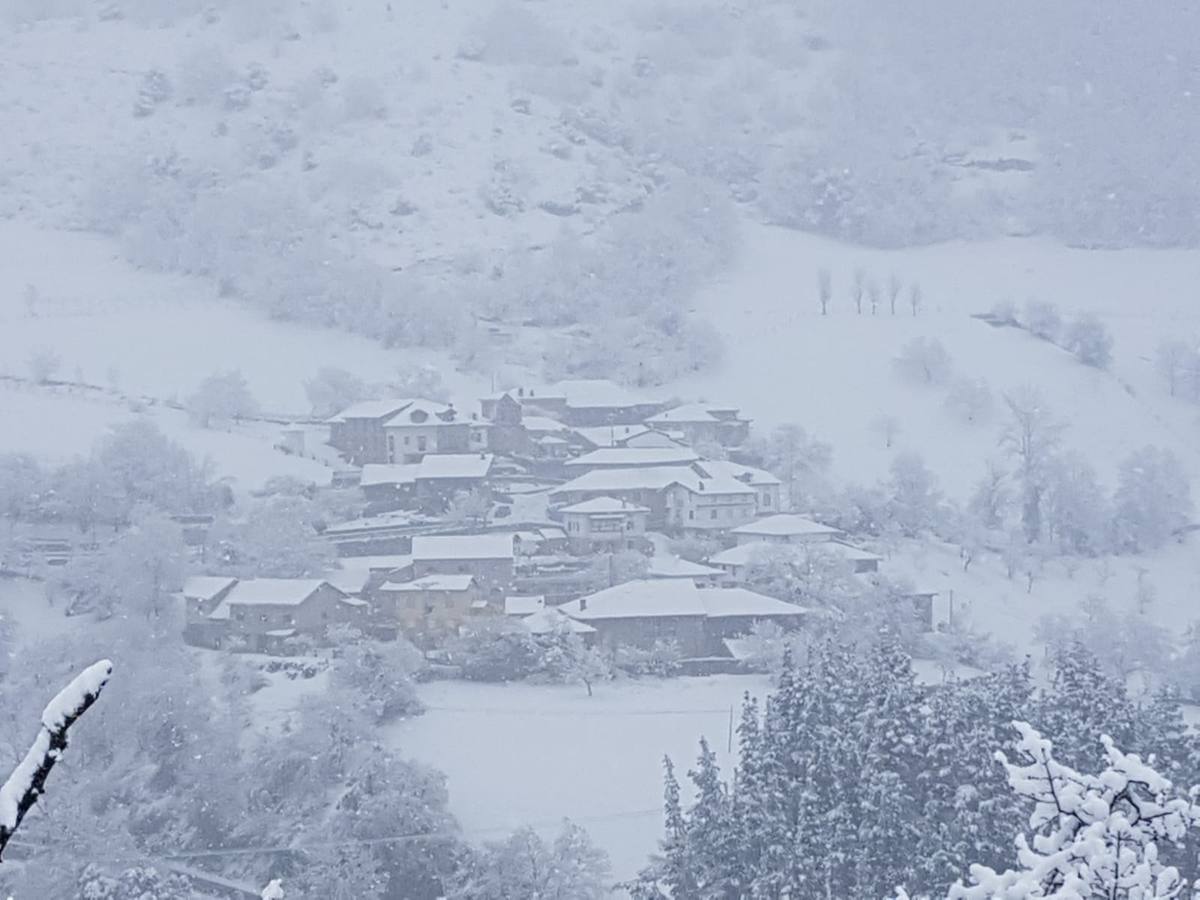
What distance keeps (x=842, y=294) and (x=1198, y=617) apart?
22349 millimetres

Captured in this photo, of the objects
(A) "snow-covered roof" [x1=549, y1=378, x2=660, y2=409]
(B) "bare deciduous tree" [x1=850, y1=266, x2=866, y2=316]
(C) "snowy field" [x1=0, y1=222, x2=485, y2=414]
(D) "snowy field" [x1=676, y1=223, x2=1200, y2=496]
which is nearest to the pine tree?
(D) "snowy field" [x1=676, y1=223, x2=1200, y2=496]

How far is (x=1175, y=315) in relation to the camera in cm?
4594

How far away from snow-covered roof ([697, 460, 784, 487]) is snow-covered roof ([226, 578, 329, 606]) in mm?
10321

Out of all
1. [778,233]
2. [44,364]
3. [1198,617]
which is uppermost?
[778,233]

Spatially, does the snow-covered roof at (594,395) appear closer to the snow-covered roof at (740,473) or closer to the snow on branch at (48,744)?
the snow-covered roof at (740,473)

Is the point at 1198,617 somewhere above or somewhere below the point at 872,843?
below

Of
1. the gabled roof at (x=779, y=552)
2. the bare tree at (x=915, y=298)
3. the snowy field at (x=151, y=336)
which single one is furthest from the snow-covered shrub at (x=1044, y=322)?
the gabled roof at (x=779, y=552)

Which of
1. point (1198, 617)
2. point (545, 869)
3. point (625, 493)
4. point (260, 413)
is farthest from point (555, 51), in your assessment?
point (545, 869)

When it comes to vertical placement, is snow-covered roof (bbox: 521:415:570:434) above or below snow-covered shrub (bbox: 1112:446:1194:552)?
above

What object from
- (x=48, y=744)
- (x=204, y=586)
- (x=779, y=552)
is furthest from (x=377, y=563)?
(x=48, y=744)

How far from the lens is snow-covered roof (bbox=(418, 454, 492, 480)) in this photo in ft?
96.4

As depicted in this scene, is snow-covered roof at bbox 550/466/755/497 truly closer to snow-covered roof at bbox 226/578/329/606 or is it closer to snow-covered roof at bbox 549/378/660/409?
snow-covered roof at bbox 549/378/660/409

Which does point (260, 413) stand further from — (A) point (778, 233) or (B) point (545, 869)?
(A) point (778, 233)

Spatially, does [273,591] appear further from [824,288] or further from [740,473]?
[824,288]
